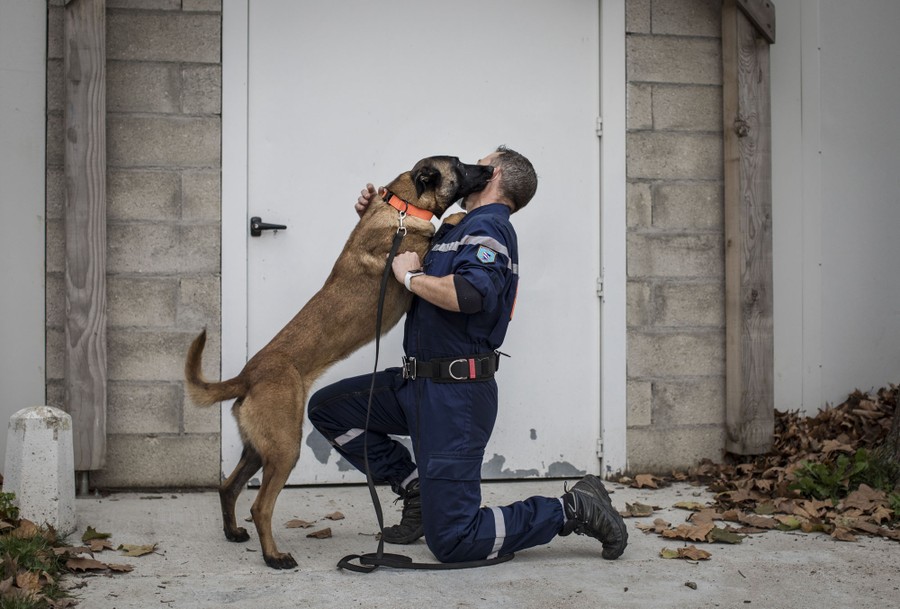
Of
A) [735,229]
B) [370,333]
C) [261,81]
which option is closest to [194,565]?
[370,333]

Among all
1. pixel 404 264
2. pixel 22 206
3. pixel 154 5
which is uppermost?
pixel 154 5

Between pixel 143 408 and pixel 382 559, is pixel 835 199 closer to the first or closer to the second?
pixel 382 559

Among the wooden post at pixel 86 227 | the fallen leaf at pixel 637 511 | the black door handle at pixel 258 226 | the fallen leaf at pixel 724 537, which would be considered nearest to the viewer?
the fallen leaf at pixel 724 537

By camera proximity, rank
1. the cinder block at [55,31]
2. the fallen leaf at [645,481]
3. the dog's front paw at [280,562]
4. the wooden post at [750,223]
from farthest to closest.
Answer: the wooden post at [750,223]
the fallen leaf at [645,481]
the cinder block at [55,31]
the dog's front paw at [280,562]

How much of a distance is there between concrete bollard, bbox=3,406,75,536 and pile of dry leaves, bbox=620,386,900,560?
2.56 meters

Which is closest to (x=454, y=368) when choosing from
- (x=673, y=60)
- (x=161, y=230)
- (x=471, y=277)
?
(x=471, y=277)

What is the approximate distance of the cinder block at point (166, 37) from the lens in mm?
4914

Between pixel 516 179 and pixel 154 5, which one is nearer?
pixel 516 179

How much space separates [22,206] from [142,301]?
0.77m

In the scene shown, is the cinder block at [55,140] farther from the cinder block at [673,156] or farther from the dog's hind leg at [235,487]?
the cinder block at [673,156]

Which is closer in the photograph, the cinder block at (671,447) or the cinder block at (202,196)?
the cinder block at (202,196)

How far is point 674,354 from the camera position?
539cm

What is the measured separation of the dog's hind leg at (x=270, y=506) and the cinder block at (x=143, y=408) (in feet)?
4.72

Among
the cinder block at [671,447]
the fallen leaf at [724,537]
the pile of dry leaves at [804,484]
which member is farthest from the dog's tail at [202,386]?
the cinder block at [671,447]
